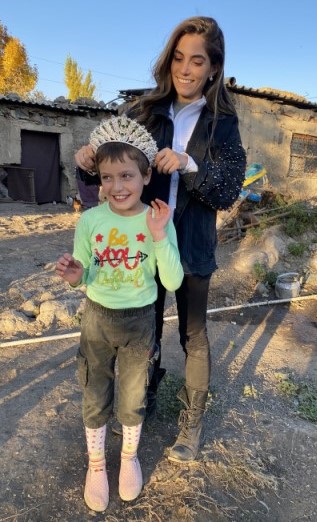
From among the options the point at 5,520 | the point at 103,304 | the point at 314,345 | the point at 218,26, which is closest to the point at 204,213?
the point at 103,304

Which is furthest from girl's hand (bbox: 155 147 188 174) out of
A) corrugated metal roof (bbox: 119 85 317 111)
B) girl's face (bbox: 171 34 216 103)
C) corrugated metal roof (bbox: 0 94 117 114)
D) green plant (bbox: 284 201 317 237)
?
corrugated metal roof (bbox: 0 94 117 114)

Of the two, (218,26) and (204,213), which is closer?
(218,26)

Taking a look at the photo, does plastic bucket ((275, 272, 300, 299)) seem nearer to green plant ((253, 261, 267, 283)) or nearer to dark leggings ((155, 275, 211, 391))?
green plant ((253, 261, 267, 283))

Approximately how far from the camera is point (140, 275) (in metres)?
1.63

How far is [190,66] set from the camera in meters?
1.70

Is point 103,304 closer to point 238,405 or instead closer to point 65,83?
point 238,405

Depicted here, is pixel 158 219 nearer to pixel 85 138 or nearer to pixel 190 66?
pixel 190 66

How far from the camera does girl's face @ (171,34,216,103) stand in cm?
168

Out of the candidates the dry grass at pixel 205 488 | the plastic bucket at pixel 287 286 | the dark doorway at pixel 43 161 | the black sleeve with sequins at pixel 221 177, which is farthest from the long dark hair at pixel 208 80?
the dark doorway at pixel 43 161

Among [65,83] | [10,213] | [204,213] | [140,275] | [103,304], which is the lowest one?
[10,213]

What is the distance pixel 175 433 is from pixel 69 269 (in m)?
1.22

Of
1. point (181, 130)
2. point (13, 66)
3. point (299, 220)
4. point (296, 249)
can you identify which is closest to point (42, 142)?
point (299, 220)

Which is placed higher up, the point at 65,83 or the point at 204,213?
the point at 65,83

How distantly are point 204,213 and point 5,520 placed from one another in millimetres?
1507
